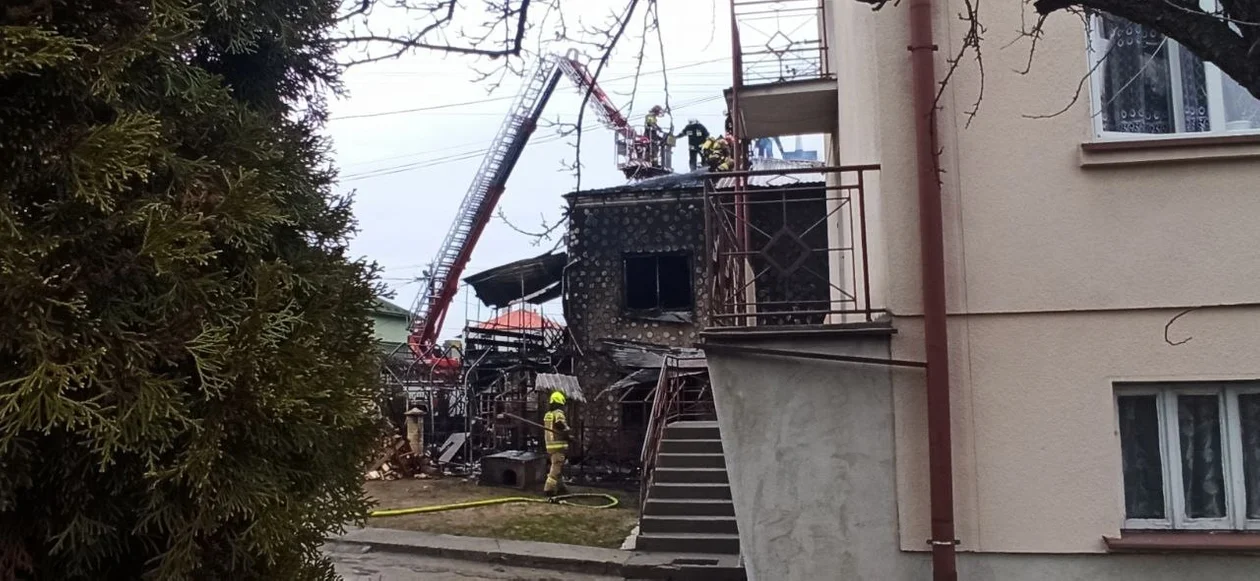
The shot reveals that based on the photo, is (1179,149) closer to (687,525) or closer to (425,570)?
(687,525)

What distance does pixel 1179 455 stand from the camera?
4738 millimetres

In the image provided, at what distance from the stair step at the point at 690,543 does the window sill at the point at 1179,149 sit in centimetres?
603

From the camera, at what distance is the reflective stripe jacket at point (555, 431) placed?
1485 cm

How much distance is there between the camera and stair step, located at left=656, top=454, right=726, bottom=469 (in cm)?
1137

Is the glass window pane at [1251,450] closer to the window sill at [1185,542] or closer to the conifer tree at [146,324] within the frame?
the window sill at [1185,542]

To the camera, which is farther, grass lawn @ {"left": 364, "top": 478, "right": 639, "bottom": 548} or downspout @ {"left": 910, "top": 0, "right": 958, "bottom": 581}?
grass lawn @ {"left": 364, "top": 478, "right": 639, "bottom": 548}

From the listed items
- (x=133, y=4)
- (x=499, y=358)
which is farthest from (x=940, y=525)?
(x=499, y=358)

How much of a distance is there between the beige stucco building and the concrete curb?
15.8 feet

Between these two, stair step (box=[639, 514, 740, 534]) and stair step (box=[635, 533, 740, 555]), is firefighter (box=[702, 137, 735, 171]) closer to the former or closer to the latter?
stair step (box=[639, 514, 740, 534])

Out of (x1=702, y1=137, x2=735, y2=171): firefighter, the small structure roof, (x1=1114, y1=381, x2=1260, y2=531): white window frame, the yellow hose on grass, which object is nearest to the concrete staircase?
the yellow hose on grass

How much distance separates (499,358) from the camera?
64.3 feet

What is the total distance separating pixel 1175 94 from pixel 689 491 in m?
7.17

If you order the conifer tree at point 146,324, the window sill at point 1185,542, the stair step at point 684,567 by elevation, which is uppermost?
the conifer tree at point 146,324

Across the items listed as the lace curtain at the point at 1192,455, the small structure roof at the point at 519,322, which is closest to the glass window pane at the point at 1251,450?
the lace curtain at the point at 1192,455
